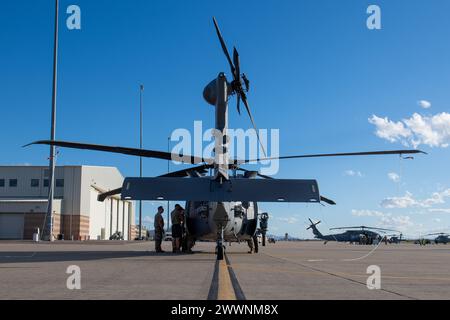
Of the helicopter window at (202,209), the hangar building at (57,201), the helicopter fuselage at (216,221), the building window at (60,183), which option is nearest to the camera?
the helicopter fuselage at (216,221)

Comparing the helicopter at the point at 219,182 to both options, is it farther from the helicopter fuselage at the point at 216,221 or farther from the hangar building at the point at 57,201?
the hangar building at the point at 57,201

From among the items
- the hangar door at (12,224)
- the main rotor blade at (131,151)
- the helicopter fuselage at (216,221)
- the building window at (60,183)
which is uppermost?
the building window at (60,183)

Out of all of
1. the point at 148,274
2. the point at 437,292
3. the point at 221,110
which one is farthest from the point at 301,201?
the point at 437,292

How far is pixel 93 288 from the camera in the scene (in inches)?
368

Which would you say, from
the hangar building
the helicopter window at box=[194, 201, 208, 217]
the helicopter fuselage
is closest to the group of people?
the helicopter fuselage

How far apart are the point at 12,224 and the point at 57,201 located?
675cm

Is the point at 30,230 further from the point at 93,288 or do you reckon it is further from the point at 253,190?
the point at 93,288

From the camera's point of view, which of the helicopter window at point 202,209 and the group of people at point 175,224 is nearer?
the helicopter window at point 202,209

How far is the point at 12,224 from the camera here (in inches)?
2953

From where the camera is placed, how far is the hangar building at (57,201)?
245 ft

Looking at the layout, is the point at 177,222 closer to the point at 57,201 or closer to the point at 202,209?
the point at 202,209

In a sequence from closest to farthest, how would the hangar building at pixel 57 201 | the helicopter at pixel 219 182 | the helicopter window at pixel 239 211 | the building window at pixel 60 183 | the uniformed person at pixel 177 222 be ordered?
the helicopter at pixel 219 182 → the helicopter window at pixel 239 211 → the uniformed person at pixel 177 222 → the hangar building at pixel 57 201 → the building window at pixel 60 183

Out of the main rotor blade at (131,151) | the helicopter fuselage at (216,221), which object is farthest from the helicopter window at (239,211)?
the main rotor blade at (131,151)
